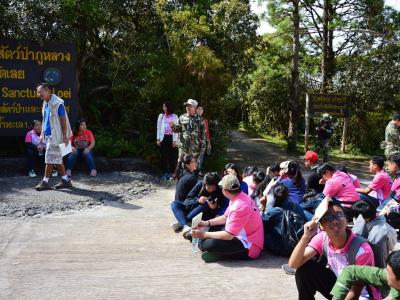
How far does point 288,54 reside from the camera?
1928 centimetres

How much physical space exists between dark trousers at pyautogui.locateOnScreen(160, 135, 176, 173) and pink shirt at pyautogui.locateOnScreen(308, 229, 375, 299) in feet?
20.4

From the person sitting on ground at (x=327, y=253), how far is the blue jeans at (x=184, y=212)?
7.73ft

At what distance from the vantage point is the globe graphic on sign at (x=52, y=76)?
377 inches

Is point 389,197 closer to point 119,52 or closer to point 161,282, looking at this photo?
point 161,282

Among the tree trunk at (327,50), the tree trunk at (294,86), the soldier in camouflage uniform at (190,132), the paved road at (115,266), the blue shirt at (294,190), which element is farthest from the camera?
the tree trunk at (327,50)

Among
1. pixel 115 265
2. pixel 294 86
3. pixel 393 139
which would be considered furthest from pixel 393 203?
pixel 294 86

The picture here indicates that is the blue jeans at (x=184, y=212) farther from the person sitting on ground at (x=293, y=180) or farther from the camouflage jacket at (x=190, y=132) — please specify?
the camouflage jacket at (x=190, y=132)

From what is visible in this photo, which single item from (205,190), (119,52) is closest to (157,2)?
(119,52)

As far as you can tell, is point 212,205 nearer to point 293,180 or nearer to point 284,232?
point 284,232

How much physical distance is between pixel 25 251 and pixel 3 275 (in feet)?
2.38

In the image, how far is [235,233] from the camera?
469 cm

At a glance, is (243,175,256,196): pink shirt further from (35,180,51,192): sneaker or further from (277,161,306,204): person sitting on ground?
(35,180,51,192): sneaker

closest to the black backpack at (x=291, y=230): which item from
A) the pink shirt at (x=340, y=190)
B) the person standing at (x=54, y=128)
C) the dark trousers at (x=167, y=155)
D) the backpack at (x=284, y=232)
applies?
the backpack at (x=284, y=232)

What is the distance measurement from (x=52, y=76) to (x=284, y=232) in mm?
6725
